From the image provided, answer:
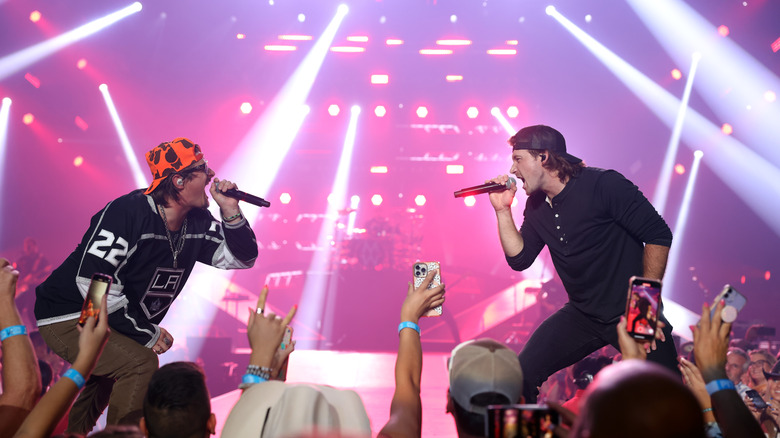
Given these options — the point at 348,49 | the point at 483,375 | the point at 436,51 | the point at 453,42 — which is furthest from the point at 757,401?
the point at 348,49

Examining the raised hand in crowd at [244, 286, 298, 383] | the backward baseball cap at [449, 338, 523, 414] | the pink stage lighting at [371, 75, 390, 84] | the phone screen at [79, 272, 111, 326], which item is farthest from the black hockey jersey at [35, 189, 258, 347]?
the pink stage lighting at [371, 75, 390, 84]

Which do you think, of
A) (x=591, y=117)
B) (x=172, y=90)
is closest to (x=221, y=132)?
(x=172, y=90)

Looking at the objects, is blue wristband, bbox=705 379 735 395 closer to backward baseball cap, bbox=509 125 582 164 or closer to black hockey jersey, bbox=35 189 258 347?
backward baseball cap, bbox=509 125 582 164

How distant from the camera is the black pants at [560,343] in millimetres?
3143

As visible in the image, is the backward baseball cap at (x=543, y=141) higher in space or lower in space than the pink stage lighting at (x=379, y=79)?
lower

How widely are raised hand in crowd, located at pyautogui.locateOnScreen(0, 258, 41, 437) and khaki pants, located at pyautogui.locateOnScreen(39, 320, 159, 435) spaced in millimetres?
883

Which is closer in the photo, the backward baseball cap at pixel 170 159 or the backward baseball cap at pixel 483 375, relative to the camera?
the backward baseball cap at pixel 483 375

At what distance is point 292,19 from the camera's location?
11781 mm

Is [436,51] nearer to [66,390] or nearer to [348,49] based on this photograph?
[348,49]

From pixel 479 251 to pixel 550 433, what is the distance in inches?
518

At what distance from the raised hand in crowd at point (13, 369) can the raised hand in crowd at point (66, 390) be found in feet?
0.68

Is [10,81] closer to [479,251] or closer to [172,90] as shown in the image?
[172,90]

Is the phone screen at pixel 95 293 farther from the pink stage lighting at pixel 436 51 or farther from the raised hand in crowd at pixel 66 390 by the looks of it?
the pink stage lighting at pixel 436 51

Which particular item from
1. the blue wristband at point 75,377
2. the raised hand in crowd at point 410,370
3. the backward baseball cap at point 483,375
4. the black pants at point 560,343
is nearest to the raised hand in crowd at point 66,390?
the blue wristband at point 75,377
